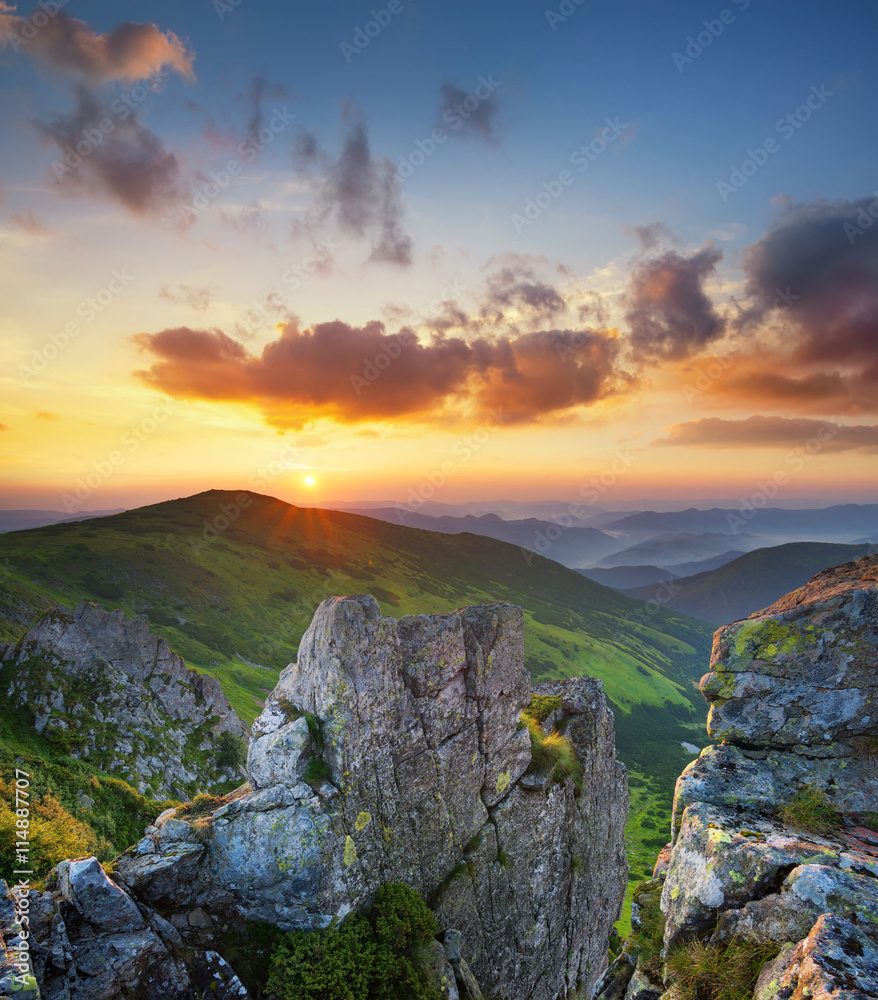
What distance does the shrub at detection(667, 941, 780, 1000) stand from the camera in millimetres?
9961

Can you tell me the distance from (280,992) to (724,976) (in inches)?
584

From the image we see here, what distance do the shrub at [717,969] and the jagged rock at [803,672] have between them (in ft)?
14.8

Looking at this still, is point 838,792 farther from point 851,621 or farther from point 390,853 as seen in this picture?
point 390,853

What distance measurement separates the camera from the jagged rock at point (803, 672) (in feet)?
45.5

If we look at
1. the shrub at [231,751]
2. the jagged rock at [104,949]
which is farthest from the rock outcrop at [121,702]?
the jagged rock at [104,949]

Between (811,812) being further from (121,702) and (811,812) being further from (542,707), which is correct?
(121,702)

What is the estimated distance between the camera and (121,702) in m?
42.8

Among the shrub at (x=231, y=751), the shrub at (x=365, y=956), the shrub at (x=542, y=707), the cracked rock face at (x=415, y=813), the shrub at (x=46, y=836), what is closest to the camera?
the shrub at (x=365, y=956)

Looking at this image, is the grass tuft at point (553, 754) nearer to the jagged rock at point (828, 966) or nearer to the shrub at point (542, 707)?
the shrub at point (542, 707)

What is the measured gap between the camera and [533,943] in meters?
25.9

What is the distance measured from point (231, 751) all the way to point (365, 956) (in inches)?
1394

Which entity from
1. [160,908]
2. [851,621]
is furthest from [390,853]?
[851,621]

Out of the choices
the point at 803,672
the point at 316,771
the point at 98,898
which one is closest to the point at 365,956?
the point at 316,771

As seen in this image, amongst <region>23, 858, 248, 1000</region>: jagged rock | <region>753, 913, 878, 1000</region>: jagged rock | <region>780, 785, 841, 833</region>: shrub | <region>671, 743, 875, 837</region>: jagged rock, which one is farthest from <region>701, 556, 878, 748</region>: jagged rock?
<region>23, 858, 248, 1000</region>: jagged rock
